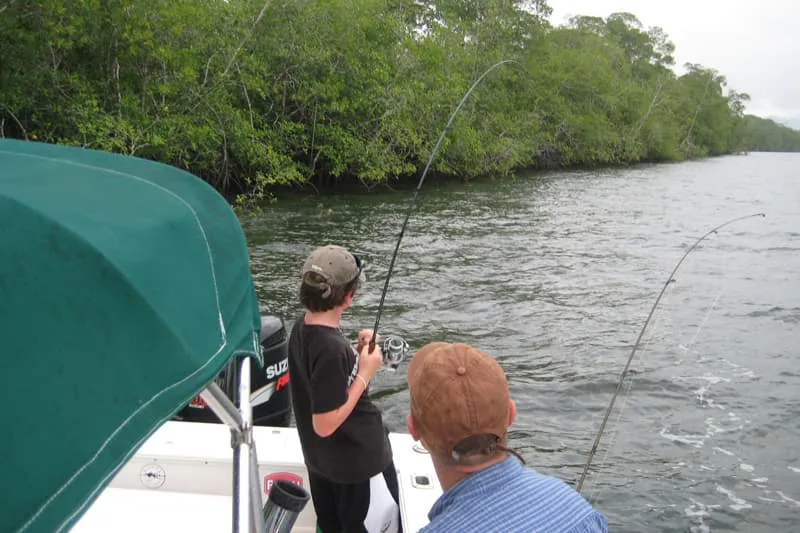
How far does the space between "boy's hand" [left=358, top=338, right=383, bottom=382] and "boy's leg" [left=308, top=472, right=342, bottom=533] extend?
51cm

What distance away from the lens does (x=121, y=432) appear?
1210mm

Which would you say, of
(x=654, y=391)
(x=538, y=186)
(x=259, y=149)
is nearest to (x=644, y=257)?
(x=654, y=391)

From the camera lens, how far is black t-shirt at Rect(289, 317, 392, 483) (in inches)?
96.9

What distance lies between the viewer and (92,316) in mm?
1245

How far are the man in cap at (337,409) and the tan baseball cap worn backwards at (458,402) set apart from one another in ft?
2.91

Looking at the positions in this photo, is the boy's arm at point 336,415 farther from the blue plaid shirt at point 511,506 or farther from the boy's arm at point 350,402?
the blue plaid shirt at point 511,506

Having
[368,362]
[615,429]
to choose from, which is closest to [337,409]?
[368,362]

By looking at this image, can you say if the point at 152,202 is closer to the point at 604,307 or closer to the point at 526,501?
the point at 526,501

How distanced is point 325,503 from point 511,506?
150cm

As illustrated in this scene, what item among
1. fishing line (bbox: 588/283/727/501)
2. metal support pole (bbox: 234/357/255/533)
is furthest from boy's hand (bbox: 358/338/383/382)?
fishing line (bbox: 588/283/727/501)

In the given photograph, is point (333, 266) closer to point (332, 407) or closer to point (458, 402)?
point (332, 407)

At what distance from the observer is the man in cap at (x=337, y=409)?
2.47 m

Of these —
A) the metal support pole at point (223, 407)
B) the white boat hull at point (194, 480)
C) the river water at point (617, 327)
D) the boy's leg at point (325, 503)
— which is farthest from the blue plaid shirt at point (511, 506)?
the river water at point (617, 327)

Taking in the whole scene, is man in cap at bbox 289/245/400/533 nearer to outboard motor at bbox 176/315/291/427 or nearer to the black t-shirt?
the black t-shirt
